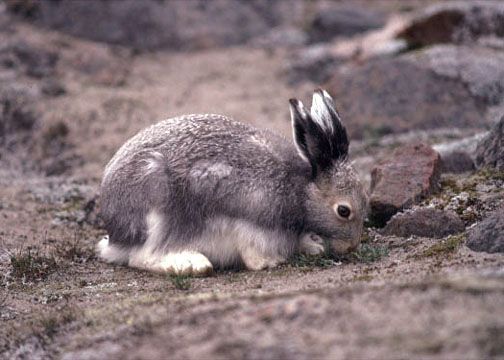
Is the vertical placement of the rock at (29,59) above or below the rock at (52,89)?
above

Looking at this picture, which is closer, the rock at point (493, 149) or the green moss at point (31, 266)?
the green moss at point (31, 266)

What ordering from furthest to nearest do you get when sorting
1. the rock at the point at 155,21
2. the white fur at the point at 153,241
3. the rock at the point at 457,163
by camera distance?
the rock at the point at 155,21, the rock at the point at 457,163, the white fur at the point at 153,241

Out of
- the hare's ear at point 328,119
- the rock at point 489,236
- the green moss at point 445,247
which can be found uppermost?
the hare's ear at point 328,119

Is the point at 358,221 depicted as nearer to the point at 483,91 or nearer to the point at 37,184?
the point at 37,184

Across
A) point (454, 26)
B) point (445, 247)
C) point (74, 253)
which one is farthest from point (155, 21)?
point (445, 247)

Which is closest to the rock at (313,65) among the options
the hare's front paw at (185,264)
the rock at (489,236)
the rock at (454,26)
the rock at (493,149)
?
the rock at (454,26)

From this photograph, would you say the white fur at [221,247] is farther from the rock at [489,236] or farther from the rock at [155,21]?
the rock at [155,21]

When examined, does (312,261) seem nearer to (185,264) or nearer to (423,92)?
(185,264)
